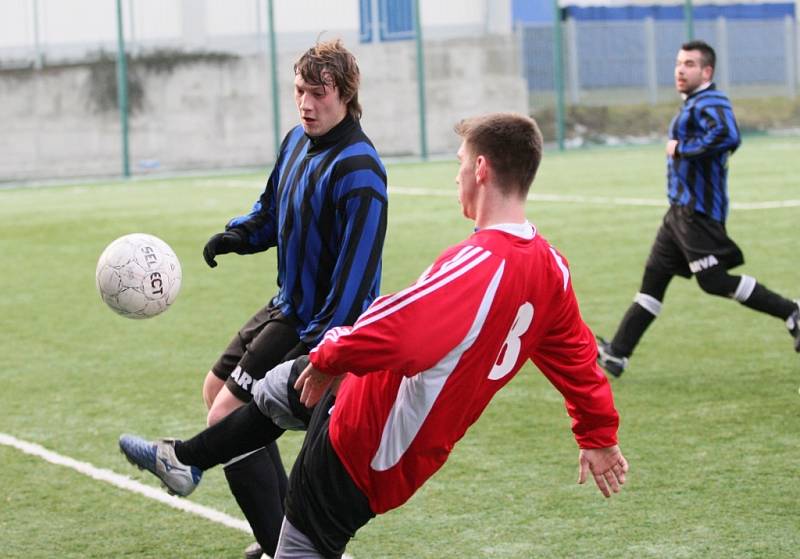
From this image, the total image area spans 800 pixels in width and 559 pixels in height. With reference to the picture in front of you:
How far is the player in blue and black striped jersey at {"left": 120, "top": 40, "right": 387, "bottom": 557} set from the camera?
4668 millimetres

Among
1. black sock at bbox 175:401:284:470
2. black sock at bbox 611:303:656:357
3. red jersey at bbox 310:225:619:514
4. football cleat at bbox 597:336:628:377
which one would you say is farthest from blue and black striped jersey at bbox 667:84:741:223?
red jersey at bbox 310:225:619:514

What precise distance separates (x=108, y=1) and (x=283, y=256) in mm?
27855

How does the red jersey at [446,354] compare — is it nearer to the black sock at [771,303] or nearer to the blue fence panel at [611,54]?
the black sock at [771,303]

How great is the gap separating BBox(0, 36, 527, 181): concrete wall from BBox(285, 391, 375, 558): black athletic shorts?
27843 millimetres

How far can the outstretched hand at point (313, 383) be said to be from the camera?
364 cm

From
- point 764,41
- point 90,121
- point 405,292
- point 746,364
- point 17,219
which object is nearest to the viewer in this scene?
point 405,292

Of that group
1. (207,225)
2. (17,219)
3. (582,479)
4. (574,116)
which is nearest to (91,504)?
(582,479)

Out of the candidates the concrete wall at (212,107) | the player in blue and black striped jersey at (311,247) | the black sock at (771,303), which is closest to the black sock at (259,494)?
the player in blue and black striped jersey at (311,247)

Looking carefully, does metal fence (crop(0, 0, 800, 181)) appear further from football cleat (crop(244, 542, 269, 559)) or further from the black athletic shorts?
the black athletic shorts

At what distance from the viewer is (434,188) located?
74.8 ft

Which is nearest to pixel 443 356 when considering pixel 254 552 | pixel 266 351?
pixel 266 351

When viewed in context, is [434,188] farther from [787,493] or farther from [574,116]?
[787,493]

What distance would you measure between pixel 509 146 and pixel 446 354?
584mm

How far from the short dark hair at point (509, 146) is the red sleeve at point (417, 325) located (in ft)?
0.80
